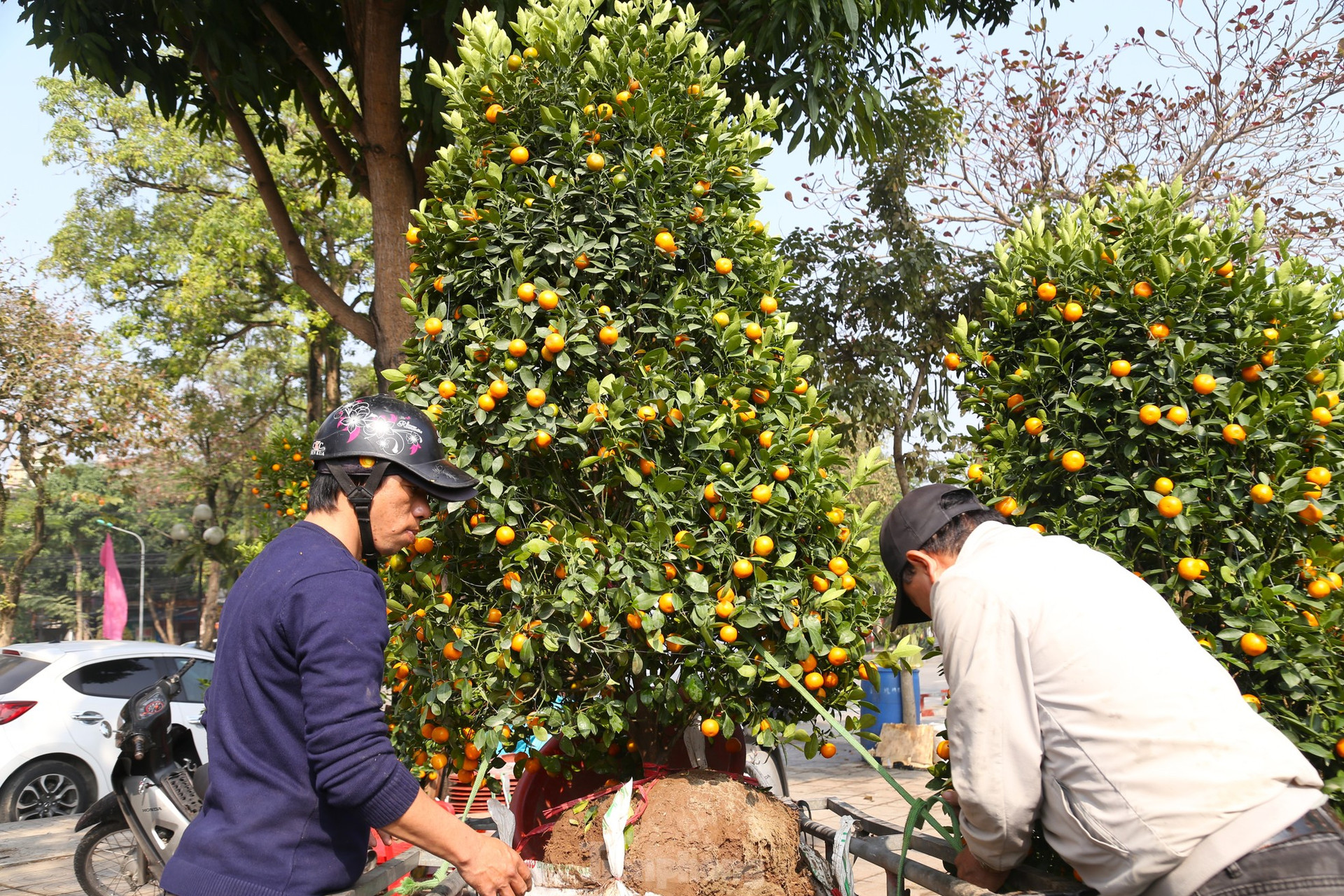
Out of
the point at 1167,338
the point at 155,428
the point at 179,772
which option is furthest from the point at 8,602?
the point at 1167,338

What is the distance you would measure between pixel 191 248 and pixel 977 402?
1883 centimetres

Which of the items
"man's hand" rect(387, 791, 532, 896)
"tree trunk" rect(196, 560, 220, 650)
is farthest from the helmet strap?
"tree trunk" rect(196, 560, 220, 650)

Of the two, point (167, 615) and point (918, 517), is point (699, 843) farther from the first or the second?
point (167, 615)

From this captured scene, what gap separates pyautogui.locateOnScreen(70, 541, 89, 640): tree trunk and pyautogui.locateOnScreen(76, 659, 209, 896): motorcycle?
42642 millimetres

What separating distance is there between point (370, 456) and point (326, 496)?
0.48 feet

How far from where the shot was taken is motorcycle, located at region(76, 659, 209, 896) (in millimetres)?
4781

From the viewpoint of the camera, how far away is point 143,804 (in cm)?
481

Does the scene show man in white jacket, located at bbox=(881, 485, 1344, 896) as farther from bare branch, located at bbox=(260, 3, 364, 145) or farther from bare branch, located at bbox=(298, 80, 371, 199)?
bare branch, located at bbox=(298, 80, 371, 199)

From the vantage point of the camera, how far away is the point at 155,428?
16609 mm

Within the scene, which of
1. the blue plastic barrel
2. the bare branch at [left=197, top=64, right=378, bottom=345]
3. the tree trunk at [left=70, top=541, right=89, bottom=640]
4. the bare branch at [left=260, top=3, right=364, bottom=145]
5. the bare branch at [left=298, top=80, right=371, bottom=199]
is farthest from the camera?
the tree trunk at [left=70, top=541, right=89, bottom=640]

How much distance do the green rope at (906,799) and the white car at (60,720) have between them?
21.7 ft

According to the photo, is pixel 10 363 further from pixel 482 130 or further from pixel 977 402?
pixel 977 402

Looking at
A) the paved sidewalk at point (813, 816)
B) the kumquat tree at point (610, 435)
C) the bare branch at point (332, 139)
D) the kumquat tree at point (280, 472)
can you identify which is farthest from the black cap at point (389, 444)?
the kumquat tree at point (280, 472)

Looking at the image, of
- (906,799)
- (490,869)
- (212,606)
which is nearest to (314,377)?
(212,606)
